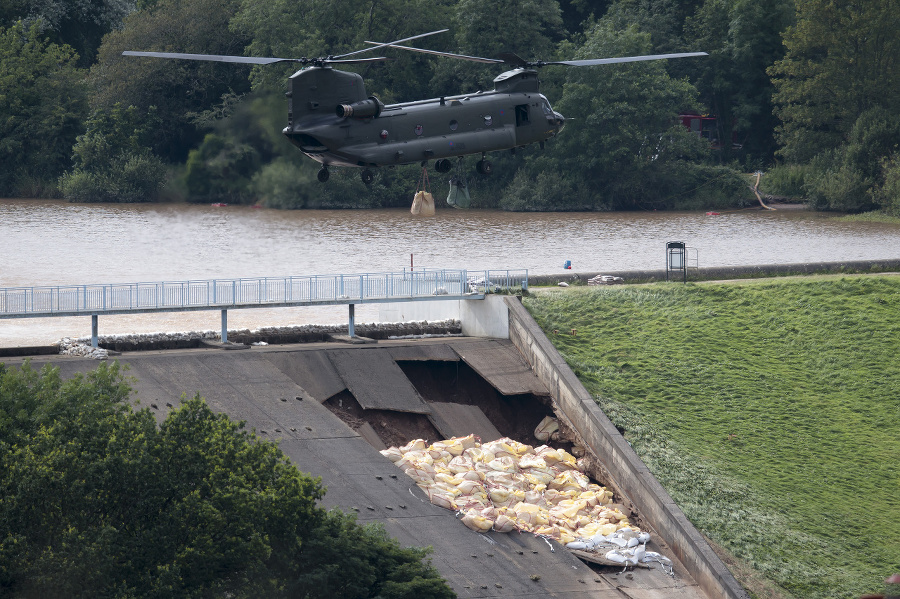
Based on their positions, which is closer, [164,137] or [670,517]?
[670,517]

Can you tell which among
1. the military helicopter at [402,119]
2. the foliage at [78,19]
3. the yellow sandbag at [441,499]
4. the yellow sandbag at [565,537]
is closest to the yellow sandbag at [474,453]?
the yellow sandbag at [441,499]

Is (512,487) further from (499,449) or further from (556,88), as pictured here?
(556,88)

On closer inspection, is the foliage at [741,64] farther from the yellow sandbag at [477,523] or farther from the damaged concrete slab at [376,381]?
the yellow sandbag at [477,523]

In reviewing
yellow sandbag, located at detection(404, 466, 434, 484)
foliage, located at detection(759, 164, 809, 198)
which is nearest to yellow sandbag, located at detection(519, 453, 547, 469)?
yellow sandbag, located at detection(404, 466, 434, 484)

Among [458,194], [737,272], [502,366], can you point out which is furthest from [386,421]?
[737,272]

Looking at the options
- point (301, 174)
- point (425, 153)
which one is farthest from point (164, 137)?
point (425, 153)

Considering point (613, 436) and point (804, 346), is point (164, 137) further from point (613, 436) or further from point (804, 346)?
point (804, 346)

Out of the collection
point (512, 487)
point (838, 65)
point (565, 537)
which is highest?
point (838, 65)
